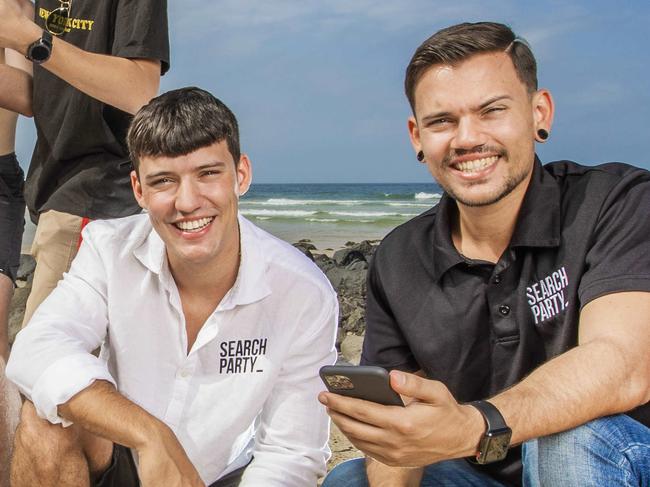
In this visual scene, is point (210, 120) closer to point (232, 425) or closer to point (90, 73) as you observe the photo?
point (90, 73)

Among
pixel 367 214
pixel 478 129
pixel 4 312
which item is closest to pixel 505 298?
pixel 478 129

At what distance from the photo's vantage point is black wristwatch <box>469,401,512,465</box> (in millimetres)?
2096

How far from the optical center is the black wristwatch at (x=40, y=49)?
9.50 ft

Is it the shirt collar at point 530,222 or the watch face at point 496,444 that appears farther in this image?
the shirt collar at point 530,222

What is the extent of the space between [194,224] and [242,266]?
0.70 ft

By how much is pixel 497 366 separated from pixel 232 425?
899mm

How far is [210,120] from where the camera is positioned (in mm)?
2891

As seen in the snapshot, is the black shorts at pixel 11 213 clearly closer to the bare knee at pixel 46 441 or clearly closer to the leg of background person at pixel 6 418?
the leg of background person at pixel 6 418

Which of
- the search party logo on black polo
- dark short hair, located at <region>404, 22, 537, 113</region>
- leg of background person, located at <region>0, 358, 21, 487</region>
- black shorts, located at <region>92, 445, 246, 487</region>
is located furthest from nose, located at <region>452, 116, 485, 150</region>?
leg of background person, located at <region>0, 358, 21, 487</region>

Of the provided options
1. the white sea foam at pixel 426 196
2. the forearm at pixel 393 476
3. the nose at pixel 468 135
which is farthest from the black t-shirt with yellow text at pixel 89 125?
the white sea foam at pixel 426 196

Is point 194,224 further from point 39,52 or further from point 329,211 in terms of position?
point 329,211

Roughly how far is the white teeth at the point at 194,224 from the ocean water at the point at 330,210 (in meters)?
14.0

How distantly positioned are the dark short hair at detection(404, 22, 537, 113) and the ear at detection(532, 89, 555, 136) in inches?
1.2

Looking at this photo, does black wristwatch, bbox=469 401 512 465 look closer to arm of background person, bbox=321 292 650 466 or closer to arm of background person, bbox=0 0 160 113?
arm of background person, bbox=321 292 650 466
